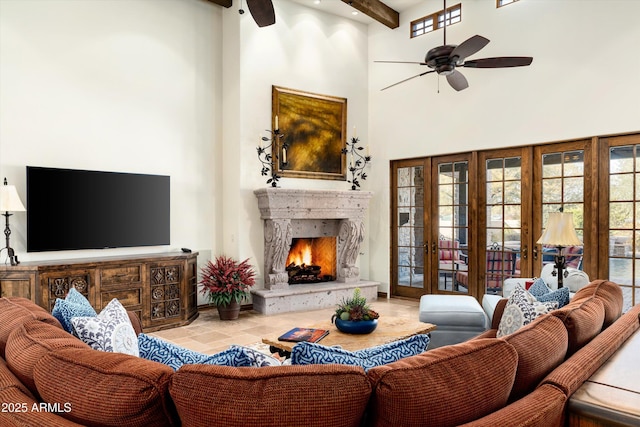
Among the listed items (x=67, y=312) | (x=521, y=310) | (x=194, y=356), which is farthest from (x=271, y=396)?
(x=521, y=310)

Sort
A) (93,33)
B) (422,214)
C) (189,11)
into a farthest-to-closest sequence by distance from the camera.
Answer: (422,214) → (189,11) → (93,33)

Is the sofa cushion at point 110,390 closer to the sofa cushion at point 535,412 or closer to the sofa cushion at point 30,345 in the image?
the sofa cushion at point 30,345

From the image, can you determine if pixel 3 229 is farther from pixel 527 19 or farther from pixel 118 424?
pixel 527 19

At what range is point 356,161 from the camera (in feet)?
23.8

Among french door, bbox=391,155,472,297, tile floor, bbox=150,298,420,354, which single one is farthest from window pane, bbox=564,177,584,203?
tile floor, bbox=150,298,420,354

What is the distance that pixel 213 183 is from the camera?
6320mm

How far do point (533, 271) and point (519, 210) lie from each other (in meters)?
0.82

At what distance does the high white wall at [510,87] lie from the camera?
4953mm

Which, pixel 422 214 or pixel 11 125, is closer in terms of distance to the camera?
pixel 11 125

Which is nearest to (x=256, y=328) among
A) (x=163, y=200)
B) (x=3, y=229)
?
(x=163, y=200)

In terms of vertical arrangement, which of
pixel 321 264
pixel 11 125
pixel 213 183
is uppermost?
pixel 11 125

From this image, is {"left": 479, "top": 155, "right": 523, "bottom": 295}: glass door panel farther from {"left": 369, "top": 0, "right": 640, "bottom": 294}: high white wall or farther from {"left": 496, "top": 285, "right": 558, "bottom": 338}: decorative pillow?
{"left": 496, "top": 285, "right": 558, "bottom": 338}: decorative pillow

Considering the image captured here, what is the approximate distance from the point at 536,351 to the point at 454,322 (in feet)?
8.34

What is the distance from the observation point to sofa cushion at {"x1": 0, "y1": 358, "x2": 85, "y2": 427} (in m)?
1.20
